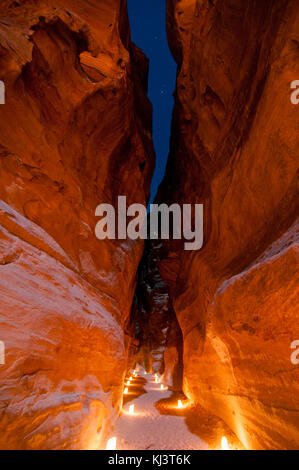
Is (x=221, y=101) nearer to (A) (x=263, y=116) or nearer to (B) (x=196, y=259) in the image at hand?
(A) (x=263, y=116)

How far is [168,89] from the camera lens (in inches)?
5669

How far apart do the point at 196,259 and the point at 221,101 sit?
577 cm

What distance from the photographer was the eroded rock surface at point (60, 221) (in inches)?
123

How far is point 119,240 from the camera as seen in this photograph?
30.1ft

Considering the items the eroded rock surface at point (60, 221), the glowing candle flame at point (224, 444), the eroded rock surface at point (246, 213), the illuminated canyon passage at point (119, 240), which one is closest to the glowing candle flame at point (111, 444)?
the illuminated canyon passage at point (119, 240)

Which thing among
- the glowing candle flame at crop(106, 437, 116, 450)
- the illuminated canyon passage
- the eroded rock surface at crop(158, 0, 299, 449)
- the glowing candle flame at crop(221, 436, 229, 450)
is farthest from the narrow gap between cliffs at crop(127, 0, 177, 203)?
the glowing candle flame at crop(106, 437, 116, 450)

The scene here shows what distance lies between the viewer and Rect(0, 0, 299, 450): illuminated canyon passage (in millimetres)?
3344


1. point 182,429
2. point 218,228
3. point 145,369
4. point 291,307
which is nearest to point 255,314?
point 291,307

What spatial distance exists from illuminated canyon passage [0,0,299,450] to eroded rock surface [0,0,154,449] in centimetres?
3

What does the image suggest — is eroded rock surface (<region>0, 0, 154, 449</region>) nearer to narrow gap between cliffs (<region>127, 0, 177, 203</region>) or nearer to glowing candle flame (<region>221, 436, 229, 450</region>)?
glowing candle flame (<region>221, 436, 229, 450</region>)

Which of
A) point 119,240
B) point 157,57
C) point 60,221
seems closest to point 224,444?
point 60,221

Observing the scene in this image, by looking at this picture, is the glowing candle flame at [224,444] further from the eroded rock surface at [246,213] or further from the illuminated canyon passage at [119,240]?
the eroded rock surface at [246,213]

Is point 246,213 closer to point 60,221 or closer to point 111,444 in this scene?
point 60,221

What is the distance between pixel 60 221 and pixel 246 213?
4647 mm
